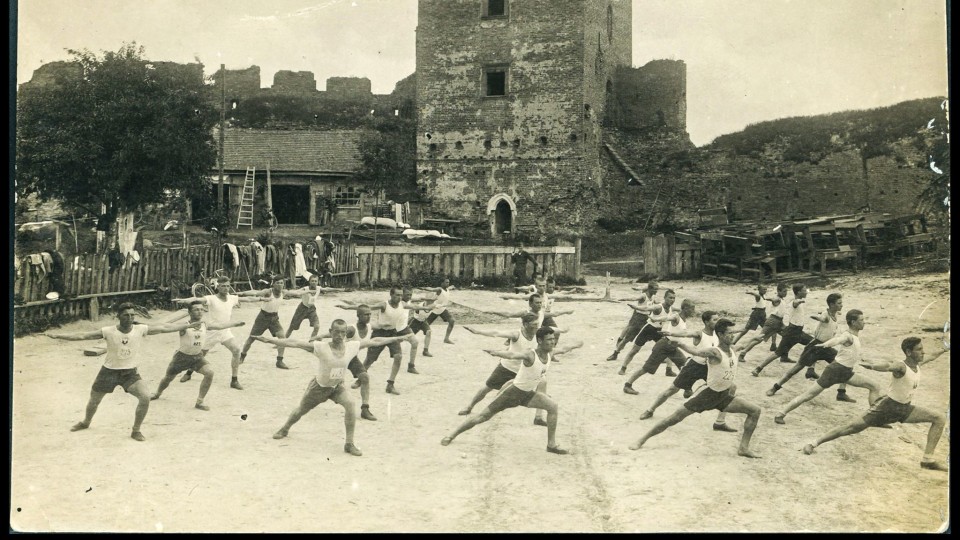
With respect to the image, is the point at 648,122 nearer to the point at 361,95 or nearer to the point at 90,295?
the point at 361,95

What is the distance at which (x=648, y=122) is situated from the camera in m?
28.1

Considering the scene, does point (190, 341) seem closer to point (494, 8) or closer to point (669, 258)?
point (669, 258)

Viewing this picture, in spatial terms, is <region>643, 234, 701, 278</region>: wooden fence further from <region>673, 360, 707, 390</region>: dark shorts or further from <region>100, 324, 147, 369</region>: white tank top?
<region>100, 324, 147, 369</region>: white tank top

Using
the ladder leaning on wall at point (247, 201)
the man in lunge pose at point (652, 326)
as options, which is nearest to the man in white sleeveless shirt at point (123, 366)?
the man in lunge pose at point (652, 326)

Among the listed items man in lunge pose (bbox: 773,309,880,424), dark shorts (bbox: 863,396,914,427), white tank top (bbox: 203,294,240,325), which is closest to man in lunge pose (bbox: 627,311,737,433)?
man in lunge pose (bbox: 773,309,880,424)

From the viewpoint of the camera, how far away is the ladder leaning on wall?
21609mm

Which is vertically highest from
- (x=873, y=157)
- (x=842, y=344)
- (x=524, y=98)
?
(x=524, y=98)

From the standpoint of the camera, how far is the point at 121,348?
8.06m

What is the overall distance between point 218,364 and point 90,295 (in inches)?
99.7

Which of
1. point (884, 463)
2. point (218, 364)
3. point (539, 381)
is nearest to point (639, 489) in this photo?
point (539, 381)

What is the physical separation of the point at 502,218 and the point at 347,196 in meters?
5.04

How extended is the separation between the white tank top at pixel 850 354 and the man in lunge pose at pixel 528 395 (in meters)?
3.45

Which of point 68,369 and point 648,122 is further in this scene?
point 648,122

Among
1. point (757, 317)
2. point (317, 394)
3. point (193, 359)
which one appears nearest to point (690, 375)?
point (757, 317)
